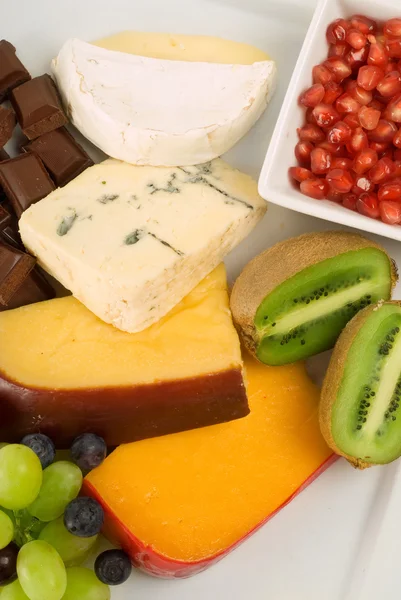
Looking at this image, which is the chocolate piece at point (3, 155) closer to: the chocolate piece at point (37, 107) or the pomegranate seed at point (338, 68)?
the chocolate piece at point (37, 107)

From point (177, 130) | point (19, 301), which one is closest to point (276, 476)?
point (19, 301)

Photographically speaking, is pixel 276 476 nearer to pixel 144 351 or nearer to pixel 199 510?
pixel 199 510

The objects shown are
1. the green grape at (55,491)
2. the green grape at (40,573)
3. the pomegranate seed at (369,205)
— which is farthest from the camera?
the pomegranate seed at (369,205)

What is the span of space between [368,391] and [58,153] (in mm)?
945

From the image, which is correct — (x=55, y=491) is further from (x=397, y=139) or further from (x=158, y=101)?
(x=397, y=139)

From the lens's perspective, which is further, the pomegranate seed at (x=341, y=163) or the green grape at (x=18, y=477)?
the pomegranate seed at (x=341, y=163)

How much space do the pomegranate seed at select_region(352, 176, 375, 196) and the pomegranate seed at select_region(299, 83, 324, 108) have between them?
0.68 ft

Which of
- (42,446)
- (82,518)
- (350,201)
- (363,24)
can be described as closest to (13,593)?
(82,518)

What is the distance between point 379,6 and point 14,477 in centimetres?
134

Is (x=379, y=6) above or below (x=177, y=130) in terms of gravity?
above

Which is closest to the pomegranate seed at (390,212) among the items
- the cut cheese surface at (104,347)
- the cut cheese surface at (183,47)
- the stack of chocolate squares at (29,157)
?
the cut cheese surface at (104,347)

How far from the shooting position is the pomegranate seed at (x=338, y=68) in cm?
167

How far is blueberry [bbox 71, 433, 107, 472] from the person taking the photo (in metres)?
1.58

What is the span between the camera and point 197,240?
1664 mm
